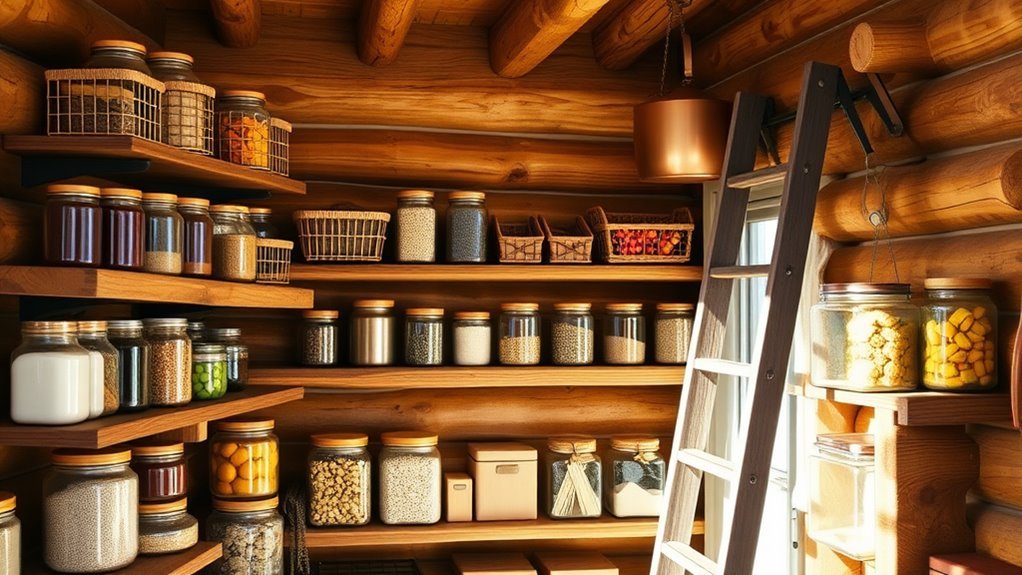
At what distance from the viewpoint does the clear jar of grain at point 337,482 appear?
10.3 feet

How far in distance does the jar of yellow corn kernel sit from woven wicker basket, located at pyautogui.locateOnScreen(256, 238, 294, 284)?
171 centimetres

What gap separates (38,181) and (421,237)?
1255 millimetres

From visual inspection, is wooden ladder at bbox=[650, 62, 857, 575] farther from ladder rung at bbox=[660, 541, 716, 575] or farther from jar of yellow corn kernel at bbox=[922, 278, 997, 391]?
jar of yellow corn kernel at bbox=[922, 278, 997, 391]

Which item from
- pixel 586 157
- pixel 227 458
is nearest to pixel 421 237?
pixel 586 157

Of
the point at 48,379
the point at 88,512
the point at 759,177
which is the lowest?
the point at 88,512

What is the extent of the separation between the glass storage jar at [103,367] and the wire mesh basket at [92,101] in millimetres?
414

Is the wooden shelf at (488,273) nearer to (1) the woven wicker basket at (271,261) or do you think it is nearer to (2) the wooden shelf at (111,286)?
(1) the woven wicker basket at (271,261)

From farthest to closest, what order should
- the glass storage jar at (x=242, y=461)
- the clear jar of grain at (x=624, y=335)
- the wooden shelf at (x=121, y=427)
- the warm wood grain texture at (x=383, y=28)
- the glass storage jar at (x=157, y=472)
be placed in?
1. the clear jar of grain at (x=624, y=335)
2. the glass storage jar at (x=242, y=461)
3. the warm wood grain texture at (x=383, y=28)
4. the glass storage jar at (x=157, y=472)
5. the wooden shelf at (x=121, y=427)

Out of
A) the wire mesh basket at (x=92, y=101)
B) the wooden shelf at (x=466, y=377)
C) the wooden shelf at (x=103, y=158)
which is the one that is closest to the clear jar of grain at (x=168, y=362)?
the wooden shelf at (x=103, y=158)

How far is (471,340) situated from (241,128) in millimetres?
1006

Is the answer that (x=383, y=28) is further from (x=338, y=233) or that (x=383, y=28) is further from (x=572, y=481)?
(x=572, y=481)

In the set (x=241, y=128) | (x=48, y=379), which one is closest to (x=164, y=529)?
(x=48, y=379)

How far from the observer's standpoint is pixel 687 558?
8.20ft

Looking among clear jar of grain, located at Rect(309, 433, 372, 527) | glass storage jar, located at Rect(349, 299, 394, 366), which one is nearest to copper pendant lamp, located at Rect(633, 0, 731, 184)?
glass storage jar, located at Rect(349, 299, 394, 366)
